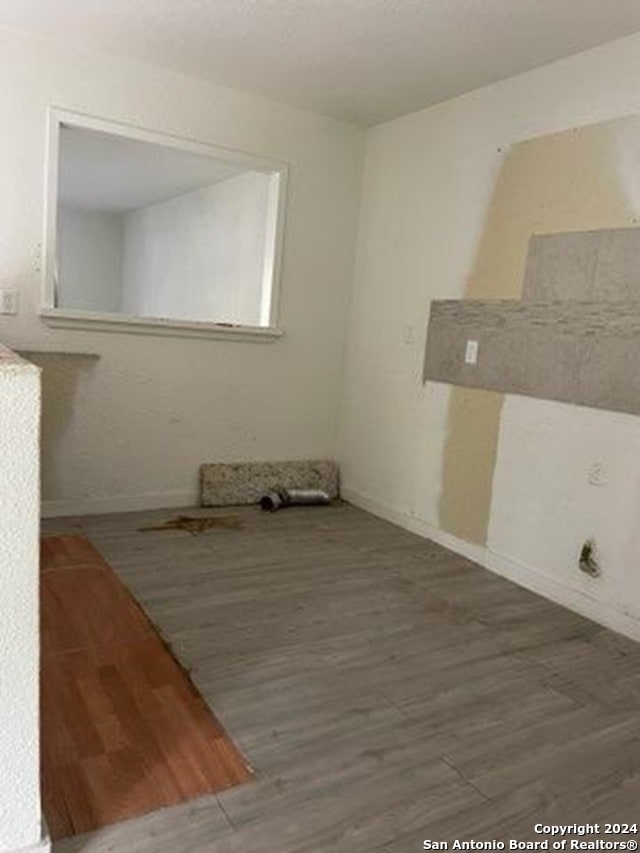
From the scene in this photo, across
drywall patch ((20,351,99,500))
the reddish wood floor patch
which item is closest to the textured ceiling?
drywall patch ((20,351,99,500))

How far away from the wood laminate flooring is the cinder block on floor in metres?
0.56

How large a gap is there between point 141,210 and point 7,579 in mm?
6804

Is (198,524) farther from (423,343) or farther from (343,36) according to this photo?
(343,36)

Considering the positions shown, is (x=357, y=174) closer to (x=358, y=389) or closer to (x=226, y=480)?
(x=358, y=389)

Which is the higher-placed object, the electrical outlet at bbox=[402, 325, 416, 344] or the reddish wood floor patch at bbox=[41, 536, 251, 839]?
the electrical outlet at bbox=[402, 325, 416, 344]

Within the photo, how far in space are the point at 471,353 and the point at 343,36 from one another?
1.52 m

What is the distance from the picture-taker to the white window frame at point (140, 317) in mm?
3031

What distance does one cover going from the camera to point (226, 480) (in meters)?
3.77

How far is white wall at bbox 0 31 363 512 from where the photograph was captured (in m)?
2.98

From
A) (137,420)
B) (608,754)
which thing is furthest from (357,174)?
(608,754)

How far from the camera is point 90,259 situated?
7922 mm

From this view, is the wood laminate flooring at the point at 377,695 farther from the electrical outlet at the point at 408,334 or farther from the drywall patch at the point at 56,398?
the electrical outlet at the point at 408,334

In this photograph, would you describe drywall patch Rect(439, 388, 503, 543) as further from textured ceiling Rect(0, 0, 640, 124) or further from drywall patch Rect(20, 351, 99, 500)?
drywall patch Rect(20, 351, 99, 500)

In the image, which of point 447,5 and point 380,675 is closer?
point 380,675
